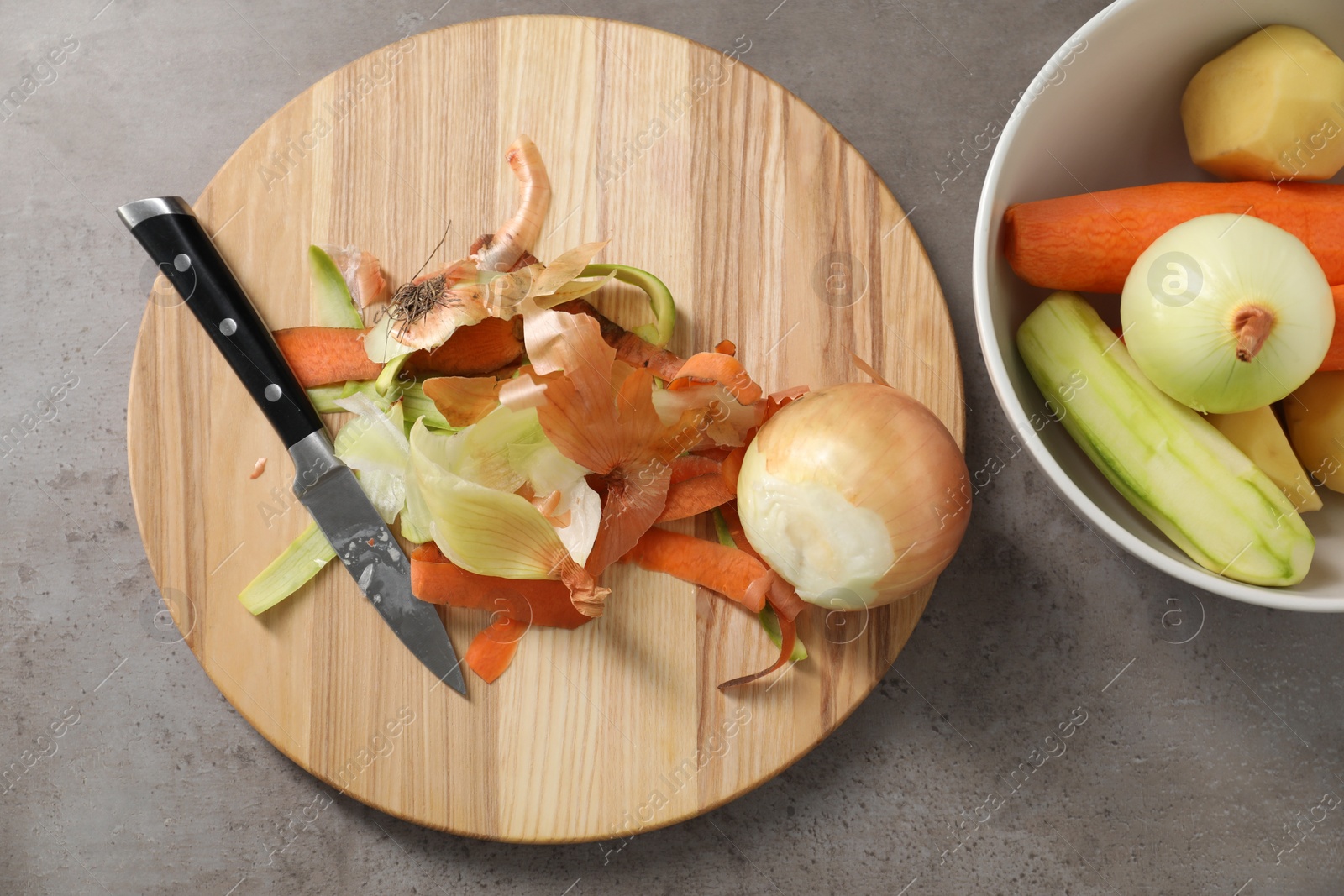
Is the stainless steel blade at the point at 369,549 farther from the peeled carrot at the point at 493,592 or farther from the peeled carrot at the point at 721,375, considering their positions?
the peeled carrot at the point at 721,375

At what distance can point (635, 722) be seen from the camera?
2.75ft

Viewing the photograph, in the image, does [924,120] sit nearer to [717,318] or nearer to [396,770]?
[717,318]

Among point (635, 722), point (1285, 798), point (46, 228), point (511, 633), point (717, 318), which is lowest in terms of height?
point (1285, 798)

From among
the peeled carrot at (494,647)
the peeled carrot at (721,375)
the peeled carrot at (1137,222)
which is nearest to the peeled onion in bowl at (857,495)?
the peeled carrot at (721,375)

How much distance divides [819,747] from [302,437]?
674 millimetres

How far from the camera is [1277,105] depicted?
65 centimetres

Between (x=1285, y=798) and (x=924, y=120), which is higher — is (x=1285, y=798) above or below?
below

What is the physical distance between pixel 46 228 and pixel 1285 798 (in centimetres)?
169

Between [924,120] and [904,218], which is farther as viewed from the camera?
[924,120]

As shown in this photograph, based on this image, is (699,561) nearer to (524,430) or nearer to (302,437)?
(524,430)

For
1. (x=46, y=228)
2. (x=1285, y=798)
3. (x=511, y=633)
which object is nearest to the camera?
(x=511, y=633)

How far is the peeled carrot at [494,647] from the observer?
2.70ft

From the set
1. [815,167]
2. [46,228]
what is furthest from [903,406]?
[46,228]

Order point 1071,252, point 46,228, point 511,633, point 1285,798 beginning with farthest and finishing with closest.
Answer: point 46,228 < point 1285,798 < point 511,633 < point 1071,252
